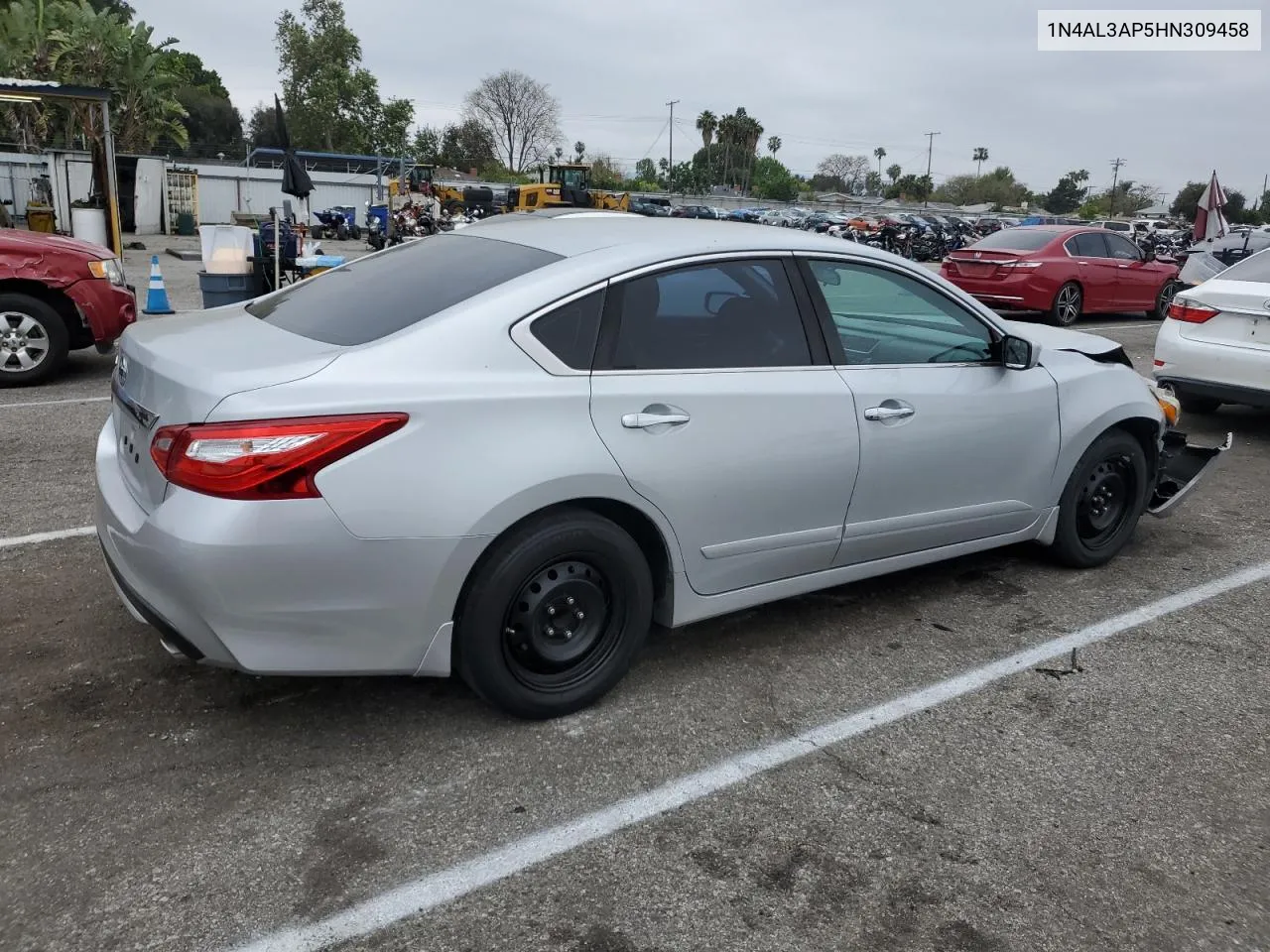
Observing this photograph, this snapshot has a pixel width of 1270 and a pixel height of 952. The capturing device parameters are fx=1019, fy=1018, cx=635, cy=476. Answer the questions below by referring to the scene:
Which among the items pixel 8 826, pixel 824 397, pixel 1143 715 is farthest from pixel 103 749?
pixel 1143 715

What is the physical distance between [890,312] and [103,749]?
10.4 feet

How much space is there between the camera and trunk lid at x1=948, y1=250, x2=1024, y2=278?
14.9m

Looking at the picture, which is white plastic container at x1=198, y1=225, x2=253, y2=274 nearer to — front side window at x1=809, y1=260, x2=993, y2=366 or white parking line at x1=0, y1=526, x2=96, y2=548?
white parking line at x1=0, y1=526, x2=96, y2=548

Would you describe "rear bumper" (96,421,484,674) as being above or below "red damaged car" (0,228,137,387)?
below

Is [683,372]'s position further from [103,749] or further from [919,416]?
[103,749]

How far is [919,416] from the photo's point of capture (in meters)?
3.88

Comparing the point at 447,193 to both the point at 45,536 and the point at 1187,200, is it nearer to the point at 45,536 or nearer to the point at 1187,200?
the point at 45,536

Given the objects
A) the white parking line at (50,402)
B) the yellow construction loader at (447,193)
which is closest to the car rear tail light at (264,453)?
the white parking line at (50,402)

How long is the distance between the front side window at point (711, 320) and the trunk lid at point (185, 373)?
96cm

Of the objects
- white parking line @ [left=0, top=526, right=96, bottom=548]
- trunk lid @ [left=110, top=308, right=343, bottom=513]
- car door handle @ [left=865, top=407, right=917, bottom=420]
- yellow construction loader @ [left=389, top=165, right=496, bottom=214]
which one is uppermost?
yellow construction loader @ [left=389, top=165, right=496, bottom=214]

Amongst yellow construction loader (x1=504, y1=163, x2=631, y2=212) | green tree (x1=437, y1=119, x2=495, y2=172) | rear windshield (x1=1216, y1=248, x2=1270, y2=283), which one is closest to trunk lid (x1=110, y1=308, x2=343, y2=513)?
rear windshield (x1=1216, y1=248, x2=1270, y2=283)

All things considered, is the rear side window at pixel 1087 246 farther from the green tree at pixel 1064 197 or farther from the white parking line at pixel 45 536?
the green tree at pixel 1064 197

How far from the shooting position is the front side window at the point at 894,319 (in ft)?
12.6

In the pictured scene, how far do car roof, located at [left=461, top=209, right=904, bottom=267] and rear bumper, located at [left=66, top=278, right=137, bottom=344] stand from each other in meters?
4.84
